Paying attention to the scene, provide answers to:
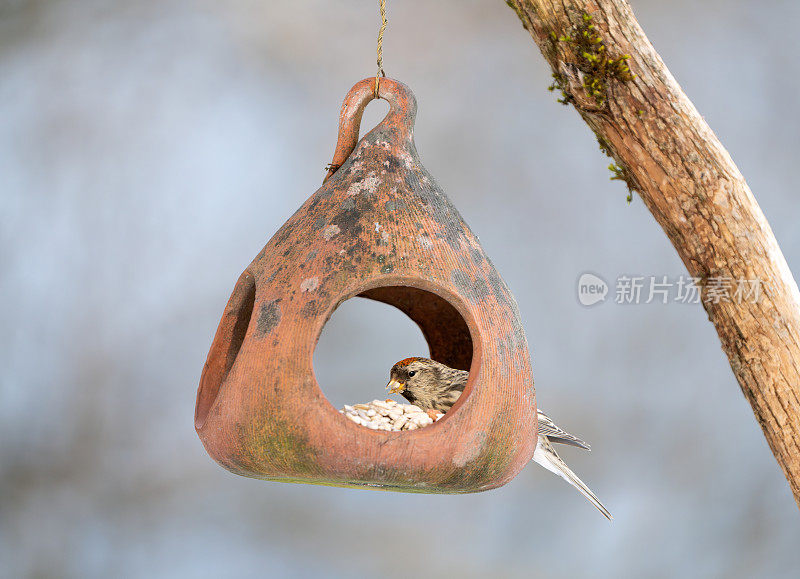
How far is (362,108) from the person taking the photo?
Result: 259cm

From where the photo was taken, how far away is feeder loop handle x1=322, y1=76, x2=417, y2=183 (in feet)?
8.33

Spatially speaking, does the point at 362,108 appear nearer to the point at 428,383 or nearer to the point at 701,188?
the point at 428,383

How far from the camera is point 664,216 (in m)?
2.67

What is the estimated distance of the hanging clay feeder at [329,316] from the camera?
2145 mm

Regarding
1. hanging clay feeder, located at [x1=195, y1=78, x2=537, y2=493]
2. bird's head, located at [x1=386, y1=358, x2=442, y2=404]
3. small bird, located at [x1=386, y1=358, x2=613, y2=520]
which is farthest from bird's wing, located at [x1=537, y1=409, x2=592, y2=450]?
hanging clay feeder, located at [x1=195, y1=78, x2=537, y2=493]

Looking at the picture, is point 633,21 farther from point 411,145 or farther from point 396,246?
point 396,246

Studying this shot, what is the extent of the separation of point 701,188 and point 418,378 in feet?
3.49

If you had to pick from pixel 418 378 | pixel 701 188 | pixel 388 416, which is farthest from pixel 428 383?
pixel 701 188

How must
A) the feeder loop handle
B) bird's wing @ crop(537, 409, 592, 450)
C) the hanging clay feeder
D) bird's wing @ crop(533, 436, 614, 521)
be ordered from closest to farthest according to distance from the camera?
1. the hanging clay feeder
2. the feeder loop handle
3. bird's wing @ crop(537, 409, 592, 450)
4. bird's wing @ crop(533, 436, 614, 521)

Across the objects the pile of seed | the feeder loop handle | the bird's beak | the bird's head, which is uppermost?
the feeder loop handle

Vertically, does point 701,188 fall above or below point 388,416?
above

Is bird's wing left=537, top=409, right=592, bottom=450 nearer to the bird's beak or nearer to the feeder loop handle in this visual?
the bird's beak

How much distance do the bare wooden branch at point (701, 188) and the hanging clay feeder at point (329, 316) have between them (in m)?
0.59

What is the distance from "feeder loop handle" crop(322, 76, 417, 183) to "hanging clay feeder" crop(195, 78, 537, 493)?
0.04 ft
